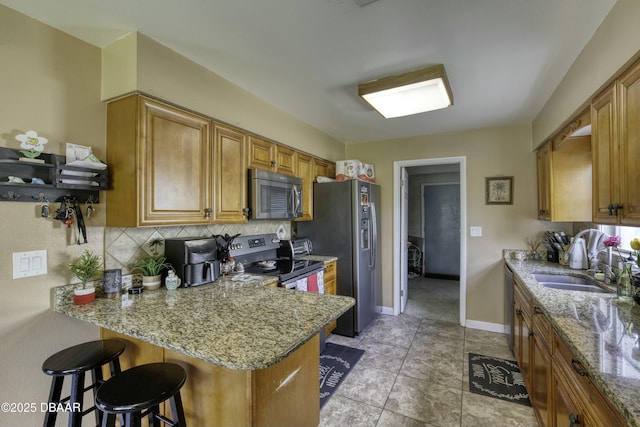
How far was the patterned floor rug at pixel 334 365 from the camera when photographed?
7.41 feet

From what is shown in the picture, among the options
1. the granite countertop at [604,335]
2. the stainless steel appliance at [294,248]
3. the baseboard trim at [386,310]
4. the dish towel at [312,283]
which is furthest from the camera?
the baseboard trim at [386,310]

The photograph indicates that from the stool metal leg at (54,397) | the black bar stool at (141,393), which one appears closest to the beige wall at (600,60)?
the black bar stool at (141,393)

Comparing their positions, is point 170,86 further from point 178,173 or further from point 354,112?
point 354,112

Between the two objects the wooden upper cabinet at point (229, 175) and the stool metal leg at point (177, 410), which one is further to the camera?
the wooden upper cabinet at point (229, 175)

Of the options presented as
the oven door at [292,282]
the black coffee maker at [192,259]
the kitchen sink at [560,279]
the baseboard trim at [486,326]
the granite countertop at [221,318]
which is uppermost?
the black coffee maker at [192,259]

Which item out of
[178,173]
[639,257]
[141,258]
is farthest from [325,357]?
[639,257]

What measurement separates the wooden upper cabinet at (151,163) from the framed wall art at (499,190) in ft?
10.5

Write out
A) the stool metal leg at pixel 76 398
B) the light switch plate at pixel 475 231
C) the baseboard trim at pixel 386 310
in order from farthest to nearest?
the baseboard trim at pixel 386 310
the light switch plate at pixel 475 231
the stool metal leg at pixel 76 398

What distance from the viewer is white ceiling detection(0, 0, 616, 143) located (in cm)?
143

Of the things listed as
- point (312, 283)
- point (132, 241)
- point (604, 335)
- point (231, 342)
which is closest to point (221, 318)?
point (231, 342)

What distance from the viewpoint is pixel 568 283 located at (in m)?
2.28

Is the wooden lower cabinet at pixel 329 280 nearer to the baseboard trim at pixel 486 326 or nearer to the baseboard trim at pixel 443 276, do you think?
the baseboard trim at pixel 486 326

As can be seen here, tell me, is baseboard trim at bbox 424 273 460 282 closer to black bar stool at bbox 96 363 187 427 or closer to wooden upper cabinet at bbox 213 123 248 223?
wooden upper cabinet at bbox 213 123 248 223

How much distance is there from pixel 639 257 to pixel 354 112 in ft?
7.61
